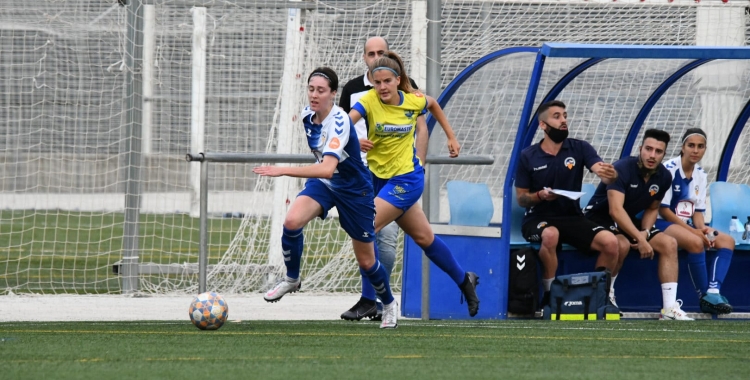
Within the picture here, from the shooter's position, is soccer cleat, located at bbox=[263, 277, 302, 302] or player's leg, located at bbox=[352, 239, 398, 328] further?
soccer cleat, located at bbox=[263, 277, 302, 302]

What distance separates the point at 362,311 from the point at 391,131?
1301mm

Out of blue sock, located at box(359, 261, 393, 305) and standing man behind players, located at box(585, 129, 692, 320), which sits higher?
standing man behind players, located at box(585, 129, 692, 320)

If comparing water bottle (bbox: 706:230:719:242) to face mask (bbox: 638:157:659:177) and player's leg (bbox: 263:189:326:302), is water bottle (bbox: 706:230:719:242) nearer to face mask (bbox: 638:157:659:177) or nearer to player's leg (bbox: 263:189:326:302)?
face mask (bbox: 638:157:659:177)

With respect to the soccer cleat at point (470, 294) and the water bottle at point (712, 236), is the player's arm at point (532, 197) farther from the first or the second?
the water bottle at point (712, 236)

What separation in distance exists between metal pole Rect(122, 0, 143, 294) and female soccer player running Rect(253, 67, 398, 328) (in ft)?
13.0

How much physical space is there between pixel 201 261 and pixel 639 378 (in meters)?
4.07

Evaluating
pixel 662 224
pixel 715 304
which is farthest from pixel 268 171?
pixel 715 304

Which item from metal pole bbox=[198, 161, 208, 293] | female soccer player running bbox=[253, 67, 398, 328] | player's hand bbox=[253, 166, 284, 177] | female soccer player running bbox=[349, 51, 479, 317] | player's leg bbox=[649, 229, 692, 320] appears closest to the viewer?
player's hand bbox=[253, 166, 284, 177]

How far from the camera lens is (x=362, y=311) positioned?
8.01 meters

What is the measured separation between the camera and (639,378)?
487cm

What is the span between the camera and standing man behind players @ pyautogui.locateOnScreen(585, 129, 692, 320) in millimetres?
8781

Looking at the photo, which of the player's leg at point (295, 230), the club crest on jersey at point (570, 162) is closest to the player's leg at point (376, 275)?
the player's leg at point (295, 230)

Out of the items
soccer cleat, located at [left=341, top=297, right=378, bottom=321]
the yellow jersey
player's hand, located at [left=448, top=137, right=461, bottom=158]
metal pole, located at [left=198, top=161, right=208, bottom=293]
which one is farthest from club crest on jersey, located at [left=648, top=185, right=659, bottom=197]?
metal pole, located at [left=198, top=161, right=208, bottom=293]

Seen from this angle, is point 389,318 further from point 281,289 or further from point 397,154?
point 397,154
